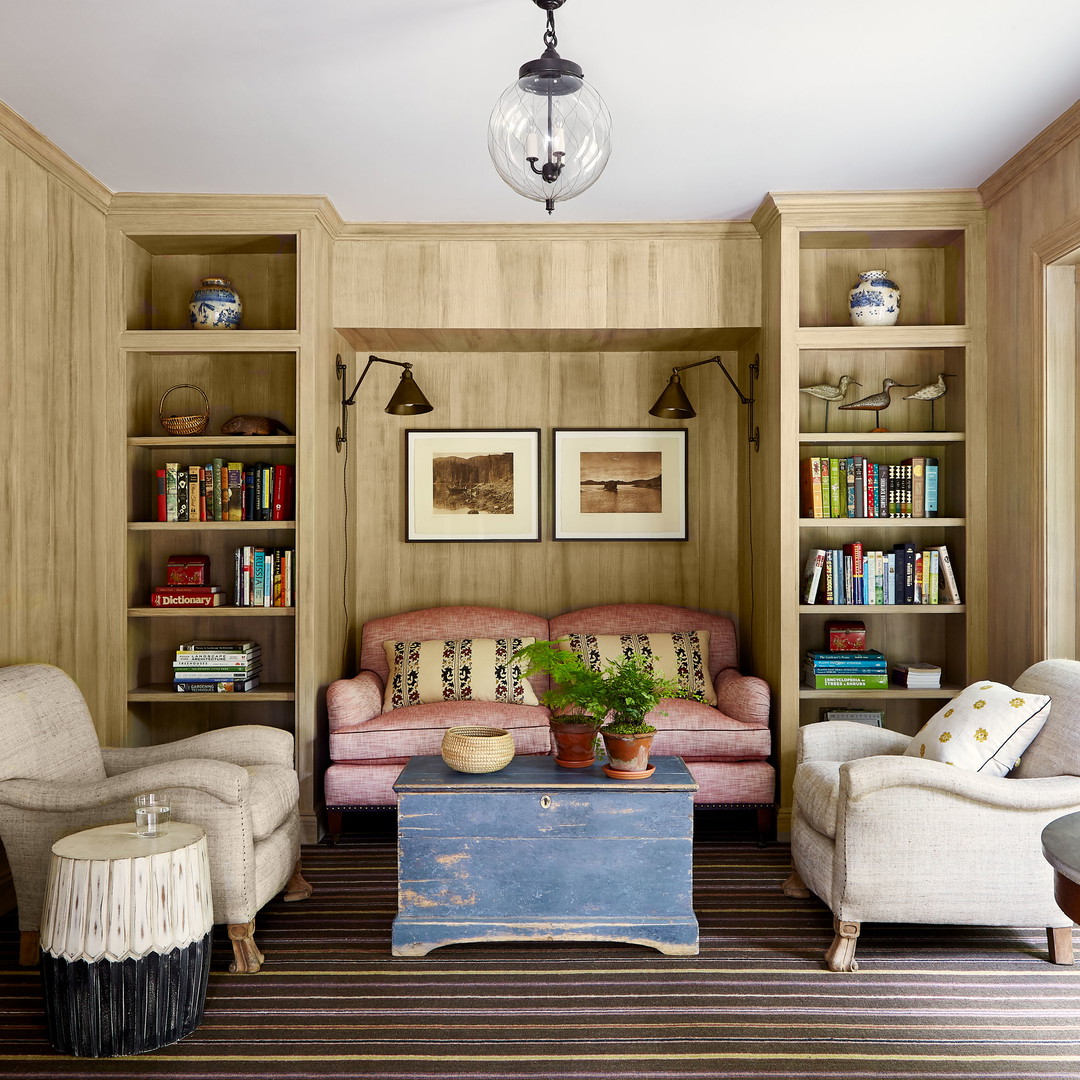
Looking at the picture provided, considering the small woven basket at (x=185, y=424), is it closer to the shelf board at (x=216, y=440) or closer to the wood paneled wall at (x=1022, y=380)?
the shelf board at (x=216, y=440)

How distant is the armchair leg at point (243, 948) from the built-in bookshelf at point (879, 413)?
228 cm

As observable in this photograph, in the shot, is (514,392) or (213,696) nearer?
(213,696)

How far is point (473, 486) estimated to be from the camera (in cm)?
485

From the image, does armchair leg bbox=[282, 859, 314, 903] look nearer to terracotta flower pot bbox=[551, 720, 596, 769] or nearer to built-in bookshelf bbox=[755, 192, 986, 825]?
terracotta flower pot bbox=[551, 720, 596, 769]

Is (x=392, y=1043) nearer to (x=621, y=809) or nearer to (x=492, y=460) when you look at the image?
(x=621, y=809)

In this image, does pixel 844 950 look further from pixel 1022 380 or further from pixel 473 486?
pixel 473 486

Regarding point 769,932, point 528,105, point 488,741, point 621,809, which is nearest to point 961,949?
point 769,932

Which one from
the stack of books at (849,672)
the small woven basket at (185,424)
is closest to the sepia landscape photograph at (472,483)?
the small woven basket at (185,424)

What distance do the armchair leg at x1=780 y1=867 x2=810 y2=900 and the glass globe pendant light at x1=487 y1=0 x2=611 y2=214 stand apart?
2.49 metres

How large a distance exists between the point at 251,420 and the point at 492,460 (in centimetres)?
121

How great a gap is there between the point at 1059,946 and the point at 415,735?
2.39m

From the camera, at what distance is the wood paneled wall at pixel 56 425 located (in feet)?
10.9

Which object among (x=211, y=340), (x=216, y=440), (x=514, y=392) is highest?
(x=211, y=340)

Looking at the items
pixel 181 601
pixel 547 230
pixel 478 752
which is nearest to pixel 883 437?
pixel 547 230
